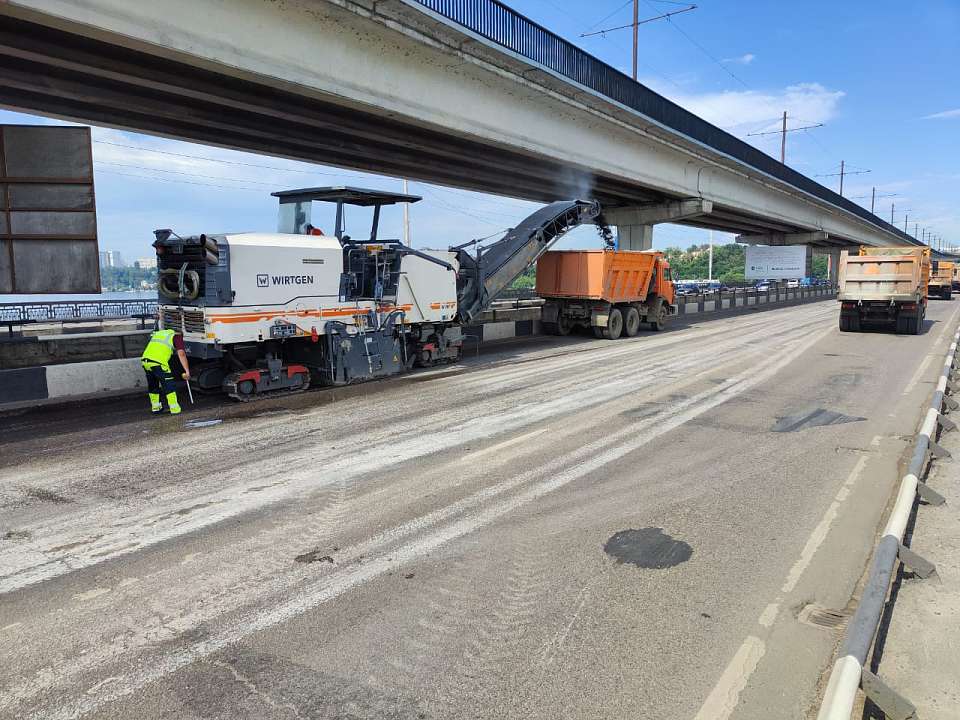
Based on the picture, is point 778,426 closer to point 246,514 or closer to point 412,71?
point 246,514

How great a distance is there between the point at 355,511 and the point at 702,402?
20.6ft

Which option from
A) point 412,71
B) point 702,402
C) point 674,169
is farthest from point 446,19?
point 674,169

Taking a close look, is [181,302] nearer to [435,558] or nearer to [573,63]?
[435,558]

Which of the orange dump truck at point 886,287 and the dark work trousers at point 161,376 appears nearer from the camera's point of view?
the dark work trousers at point 161,376

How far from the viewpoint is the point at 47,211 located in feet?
35.7

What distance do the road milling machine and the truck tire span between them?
33.4 feet

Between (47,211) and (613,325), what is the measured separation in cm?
1452

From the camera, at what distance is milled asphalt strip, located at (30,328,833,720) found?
311 cm

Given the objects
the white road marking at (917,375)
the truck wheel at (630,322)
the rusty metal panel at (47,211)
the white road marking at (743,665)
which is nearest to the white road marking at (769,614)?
the white road marking at (743,665)

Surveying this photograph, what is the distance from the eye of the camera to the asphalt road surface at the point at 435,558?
10.3ft

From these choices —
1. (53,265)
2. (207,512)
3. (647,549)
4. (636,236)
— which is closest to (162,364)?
(53,265)

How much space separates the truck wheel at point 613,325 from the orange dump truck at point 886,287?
7.33m

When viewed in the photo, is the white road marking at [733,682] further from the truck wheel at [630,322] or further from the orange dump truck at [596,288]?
the truck wheel at [630,322]

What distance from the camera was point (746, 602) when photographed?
154 inches
